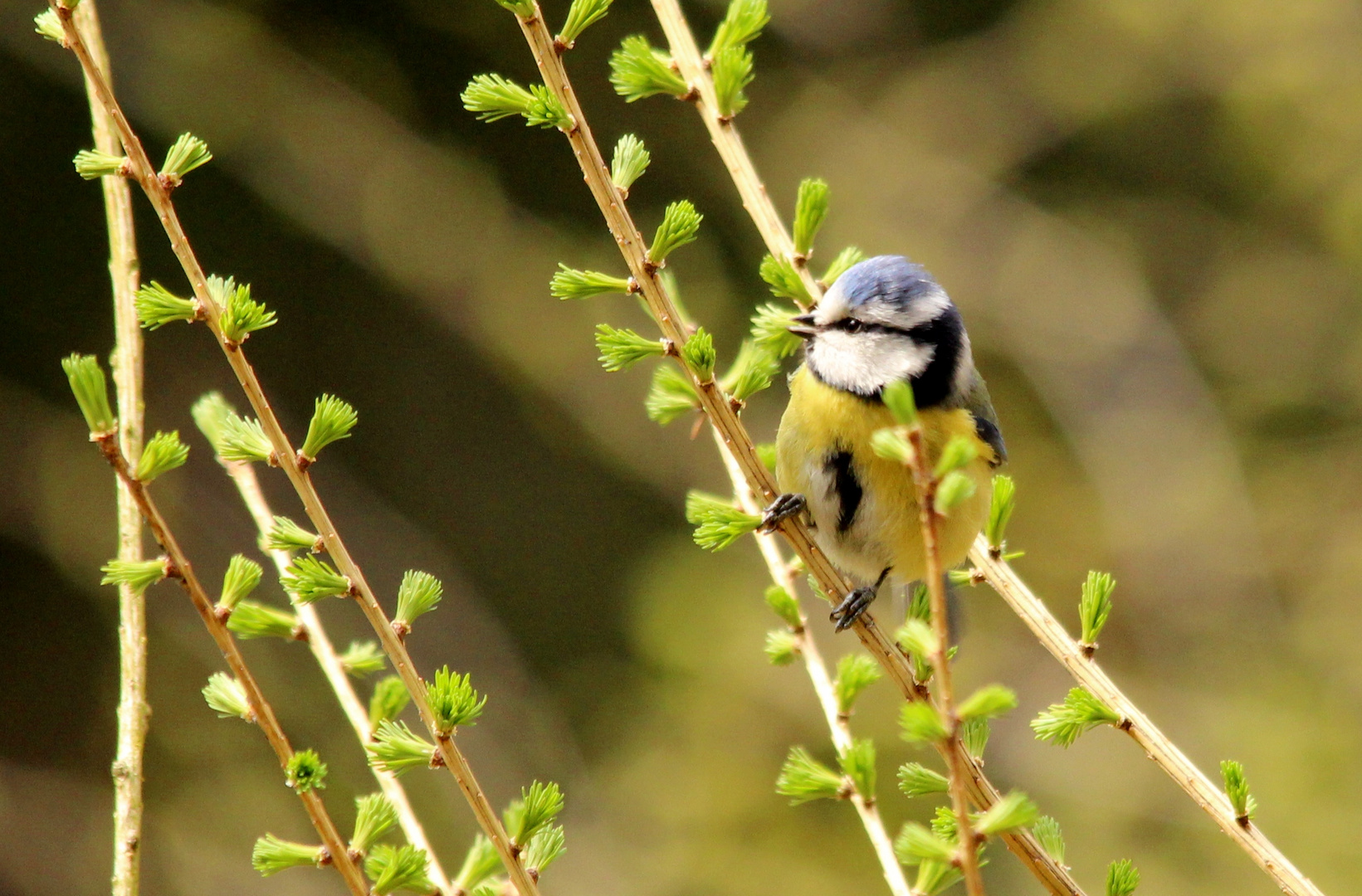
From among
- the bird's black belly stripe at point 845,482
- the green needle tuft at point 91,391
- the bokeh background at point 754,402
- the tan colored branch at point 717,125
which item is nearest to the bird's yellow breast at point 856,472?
the bird's black belly stripe at point 845,482

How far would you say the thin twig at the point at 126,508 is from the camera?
4.08ft

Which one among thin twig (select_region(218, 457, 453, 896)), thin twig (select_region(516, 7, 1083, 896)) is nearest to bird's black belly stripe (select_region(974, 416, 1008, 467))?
thin twig (select_region(516, 7, 1083, 896))

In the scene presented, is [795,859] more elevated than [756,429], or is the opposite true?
[756,429]

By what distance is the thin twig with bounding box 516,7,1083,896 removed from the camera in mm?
1310

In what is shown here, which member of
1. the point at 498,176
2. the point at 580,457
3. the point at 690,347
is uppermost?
the point at 498,176

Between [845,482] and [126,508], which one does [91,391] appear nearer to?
[126,508]

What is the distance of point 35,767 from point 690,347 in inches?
203

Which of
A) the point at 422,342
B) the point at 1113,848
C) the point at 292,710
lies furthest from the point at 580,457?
the point at 1113,848

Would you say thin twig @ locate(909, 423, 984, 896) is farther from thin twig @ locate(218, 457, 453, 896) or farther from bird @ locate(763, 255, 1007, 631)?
bird @ locate(763, 255, 1007, 631)

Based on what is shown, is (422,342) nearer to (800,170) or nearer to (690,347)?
(800,170)

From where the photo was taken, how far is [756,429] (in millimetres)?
5223

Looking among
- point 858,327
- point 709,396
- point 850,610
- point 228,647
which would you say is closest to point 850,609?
point 850,610

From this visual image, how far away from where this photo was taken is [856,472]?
2398mm

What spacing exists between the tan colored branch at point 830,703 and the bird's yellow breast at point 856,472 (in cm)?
42
